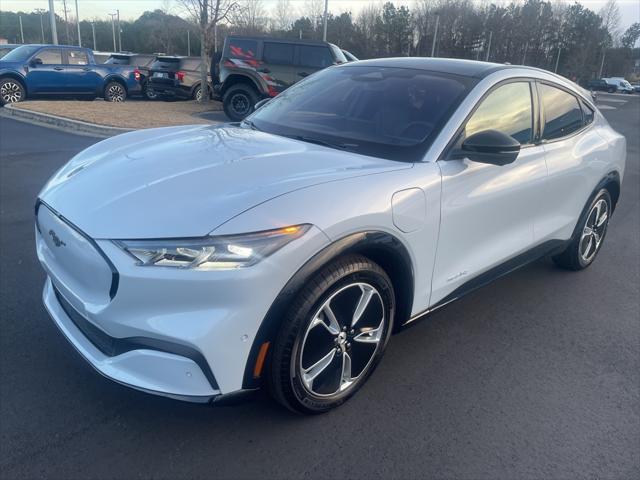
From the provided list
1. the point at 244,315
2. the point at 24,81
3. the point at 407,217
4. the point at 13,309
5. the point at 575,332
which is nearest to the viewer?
the point at 244,315

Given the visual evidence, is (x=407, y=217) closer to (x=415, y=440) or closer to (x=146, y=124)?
(x=415, y=440)

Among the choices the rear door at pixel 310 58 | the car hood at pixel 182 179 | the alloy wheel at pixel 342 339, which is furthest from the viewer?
the rear door at pixel 310 58

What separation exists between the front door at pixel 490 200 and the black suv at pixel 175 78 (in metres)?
15.1

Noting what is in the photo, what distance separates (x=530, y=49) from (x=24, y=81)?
210 ft

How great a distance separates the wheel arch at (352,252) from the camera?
2174mm

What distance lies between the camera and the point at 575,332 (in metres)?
3.72

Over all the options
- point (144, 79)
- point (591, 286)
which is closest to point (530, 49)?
point (144, 79)

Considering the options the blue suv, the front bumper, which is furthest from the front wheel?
the front bumper

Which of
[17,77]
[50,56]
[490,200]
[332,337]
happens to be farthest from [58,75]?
[332,337]

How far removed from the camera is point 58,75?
15.3 metres

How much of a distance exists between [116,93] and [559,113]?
50.9ft

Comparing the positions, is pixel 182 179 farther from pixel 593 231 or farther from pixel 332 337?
pixel 593 231

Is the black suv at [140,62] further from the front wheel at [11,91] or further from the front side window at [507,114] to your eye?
the front side window at [507,114]

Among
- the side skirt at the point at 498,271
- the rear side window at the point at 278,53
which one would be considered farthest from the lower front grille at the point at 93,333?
the rear side window at the point at 278,53
